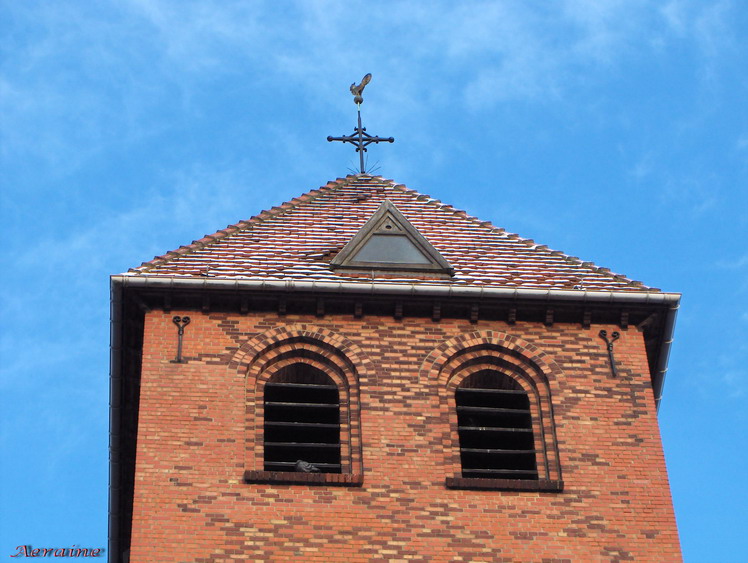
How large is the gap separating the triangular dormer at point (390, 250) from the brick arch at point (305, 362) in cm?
153

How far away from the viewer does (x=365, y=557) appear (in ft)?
69.9

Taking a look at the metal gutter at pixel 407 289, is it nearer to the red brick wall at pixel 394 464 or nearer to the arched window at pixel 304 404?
the red brick wall at pixel 394 464

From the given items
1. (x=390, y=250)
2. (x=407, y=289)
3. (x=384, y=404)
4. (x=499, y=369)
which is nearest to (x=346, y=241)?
(x=390, y=250)

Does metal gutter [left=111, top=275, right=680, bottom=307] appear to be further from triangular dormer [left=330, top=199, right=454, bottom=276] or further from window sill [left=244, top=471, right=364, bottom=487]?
window sill [left=244, top=471, right=364, bottom=487]

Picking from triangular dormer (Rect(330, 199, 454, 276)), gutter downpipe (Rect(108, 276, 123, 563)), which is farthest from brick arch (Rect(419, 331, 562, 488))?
gutter downpipe (Rect(108, 276, 123, 563))

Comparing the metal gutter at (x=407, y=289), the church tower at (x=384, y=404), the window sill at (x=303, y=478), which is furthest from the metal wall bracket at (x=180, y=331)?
the window sill at (x=303, y=478)

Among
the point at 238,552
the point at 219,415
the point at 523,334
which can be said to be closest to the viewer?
the point at 238,552

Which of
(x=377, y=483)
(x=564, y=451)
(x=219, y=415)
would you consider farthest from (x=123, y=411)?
(x=564, y=451)

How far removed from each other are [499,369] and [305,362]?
8.04 feet

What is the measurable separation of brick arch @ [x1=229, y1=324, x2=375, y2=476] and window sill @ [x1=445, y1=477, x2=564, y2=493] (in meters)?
1.32

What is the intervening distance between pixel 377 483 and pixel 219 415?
2115 mm

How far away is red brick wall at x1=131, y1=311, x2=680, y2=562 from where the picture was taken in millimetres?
21531

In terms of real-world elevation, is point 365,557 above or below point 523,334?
below

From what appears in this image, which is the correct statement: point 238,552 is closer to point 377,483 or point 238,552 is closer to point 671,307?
point 377,483
